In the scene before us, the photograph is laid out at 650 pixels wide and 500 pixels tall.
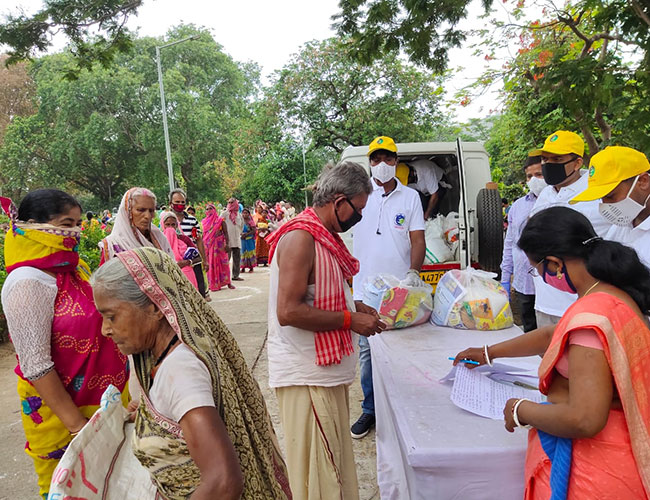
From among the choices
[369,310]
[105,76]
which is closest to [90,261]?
[369,310]

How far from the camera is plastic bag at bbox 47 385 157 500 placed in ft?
4.22

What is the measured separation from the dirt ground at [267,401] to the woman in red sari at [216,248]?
1.23 metres

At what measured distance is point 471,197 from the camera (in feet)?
18.5

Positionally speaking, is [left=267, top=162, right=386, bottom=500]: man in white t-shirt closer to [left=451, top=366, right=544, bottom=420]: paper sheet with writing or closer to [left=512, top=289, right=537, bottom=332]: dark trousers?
[left=451, top=366, right=544, bottom=420]: paper sheet with writing

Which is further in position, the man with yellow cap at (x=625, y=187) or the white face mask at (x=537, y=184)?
the white face mask at (x=537, y=184)

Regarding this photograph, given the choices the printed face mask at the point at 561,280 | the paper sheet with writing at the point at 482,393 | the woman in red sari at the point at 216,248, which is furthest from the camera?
the woman in red sari at the point at 216,248

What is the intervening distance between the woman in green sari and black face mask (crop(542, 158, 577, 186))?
2618mm

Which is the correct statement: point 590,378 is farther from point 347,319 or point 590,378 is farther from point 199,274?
point 199,274

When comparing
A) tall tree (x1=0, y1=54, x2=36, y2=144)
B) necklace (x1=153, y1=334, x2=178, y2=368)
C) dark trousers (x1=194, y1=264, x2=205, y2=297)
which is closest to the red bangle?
necklace (x1=153, y1=334, x2=178, y2=368)

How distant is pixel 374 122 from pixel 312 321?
41.5 feet

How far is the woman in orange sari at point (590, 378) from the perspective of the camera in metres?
1.18

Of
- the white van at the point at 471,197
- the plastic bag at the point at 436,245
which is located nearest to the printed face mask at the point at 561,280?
the white van at the point at 471,197

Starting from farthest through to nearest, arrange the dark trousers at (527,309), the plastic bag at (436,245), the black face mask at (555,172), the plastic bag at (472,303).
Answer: the plastic bag at (436,245) < the dark trousers at (527,309) < the black face mask at (555,172) < the plastic bag at (472,303)

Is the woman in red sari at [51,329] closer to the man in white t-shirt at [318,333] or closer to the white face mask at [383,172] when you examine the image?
the man in white t-shirt at [318,333]
